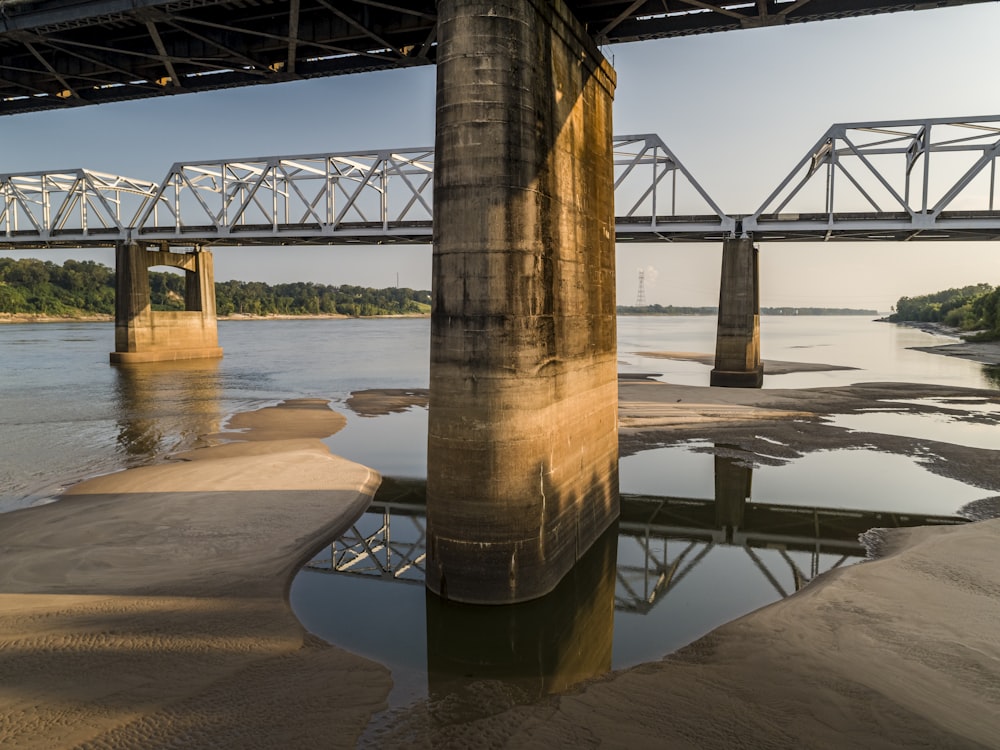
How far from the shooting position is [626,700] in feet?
26.3

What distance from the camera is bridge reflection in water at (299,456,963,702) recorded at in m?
9.63

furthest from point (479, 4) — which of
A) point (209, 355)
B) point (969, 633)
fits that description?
point (209, 355)

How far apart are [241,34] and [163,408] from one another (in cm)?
2133

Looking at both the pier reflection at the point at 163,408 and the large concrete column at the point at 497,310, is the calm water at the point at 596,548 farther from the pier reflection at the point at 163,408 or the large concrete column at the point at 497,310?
the large concrete column at the point at 497,310

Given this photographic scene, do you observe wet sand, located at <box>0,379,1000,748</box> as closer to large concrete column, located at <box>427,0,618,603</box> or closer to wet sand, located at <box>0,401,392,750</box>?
wet sand, located at <box>0,401,392,750</box>

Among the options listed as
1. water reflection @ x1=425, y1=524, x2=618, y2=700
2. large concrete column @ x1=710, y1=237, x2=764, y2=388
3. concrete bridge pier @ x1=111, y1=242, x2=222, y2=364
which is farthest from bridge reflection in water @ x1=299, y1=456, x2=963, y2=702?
concrete bridge pier @ x1=111, y1=242, x2=222, y2=364

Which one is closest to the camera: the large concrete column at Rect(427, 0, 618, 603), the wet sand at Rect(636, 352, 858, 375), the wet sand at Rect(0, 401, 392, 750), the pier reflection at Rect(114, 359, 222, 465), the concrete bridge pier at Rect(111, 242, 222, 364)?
the wet sand at Rect(0, 401, 392, 750)

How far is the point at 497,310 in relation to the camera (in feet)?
33.0

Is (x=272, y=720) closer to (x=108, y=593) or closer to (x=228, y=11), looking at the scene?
(x=108, y=593)

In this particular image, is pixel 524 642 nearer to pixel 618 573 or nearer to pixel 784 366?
pixel 618 573

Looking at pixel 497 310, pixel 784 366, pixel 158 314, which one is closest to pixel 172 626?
pixel 497 310

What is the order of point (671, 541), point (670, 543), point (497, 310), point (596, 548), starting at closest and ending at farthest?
point (497, 310)
point (596, 548)
point (670, 543)
point (671, 541)

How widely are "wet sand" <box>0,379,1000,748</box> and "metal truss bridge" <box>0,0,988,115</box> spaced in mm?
11297

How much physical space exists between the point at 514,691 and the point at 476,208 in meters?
6.71
